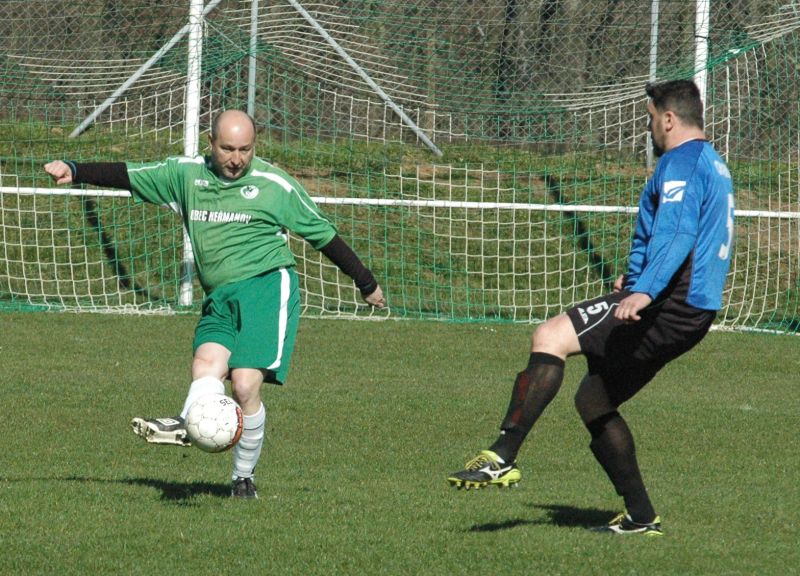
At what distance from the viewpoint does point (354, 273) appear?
654 centimetres

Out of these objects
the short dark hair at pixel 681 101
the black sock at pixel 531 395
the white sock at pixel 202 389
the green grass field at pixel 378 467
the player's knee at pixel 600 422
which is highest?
the short dark hair at pixel 681 101

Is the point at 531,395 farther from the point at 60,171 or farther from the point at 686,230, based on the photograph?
the point at 60,171

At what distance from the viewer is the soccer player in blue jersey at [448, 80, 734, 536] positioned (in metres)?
5.15

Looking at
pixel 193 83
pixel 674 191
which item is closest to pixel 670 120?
pixel 674 191

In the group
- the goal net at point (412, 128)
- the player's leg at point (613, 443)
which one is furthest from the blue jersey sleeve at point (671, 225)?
the goal net at point (412, 128)

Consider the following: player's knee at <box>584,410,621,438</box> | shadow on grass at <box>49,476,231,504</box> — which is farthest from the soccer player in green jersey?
player's knee at <box>584,410,621,438</box>

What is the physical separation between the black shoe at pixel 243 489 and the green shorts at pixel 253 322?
531 millimetres

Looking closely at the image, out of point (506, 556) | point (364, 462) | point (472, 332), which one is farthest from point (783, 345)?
point (506, 556)

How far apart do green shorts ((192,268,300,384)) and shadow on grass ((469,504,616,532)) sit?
1.31 m

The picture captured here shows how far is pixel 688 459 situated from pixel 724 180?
302cm

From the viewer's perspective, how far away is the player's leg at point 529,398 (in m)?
5.11

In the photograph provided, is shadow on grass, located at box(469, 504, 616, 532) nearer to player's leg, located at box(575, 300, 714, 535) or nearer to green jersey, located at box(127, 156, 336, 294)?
player's leg, located at box(575, 300, 714, 535)

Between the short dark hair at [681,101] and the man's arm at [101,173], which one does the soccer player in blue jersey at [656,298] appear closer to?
the short dark hair at [681,101]

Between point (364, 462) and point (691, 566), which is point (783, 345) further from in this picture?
point (691, 566)
